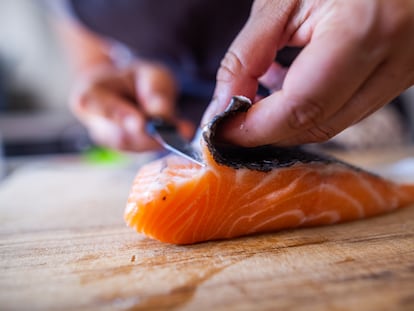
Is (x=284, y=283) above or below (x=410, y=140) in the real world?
above

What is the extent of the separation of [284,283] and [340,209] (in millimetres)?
457

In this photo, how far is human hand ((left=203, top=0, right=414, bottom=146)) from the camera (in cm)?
76

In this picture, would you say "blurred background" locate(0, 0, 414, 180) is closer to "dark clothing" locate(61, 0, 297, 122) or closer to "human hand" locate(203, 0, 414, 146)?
→ "dark clothing" locate(61, 0, 297, 122)

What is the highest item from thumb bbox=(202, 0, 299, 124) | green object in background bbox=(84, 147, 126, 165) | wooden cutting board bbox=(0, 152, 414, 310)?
thumb bbox=(202, 0, 299, 124)

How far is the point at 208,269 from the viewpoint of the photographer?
0.89 m

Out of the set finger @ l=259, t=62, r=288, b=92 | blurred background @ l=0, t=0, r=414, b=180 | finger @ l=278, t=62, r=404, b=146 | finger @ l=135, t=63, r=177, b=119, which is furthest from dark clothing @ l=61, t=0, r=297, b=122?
blurred background @ l=0, t=0, r=414, b=180

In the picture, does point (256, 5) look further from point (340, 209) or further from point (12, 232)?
point (12, 232)

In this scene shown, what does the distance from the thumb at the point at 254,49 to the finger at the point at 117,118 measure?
3.51 feet

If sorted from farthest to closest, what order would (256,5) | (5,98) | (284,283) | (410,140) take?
(5,98)
(410,140)
(256,5)
(284,283)

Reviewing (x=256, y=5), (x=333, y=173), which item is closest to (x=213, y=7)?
(x=256, y=5)

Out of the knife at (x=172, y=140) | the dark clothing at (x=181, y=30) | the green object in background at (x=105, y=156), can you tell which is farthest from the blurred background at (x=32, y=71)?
the knife at (x=172, y=140)

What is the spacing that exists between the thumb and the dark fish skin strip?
99mm

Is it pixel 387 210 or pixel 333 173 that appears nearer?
pixel 333 173

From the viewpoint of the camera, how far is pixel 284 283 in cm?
80
